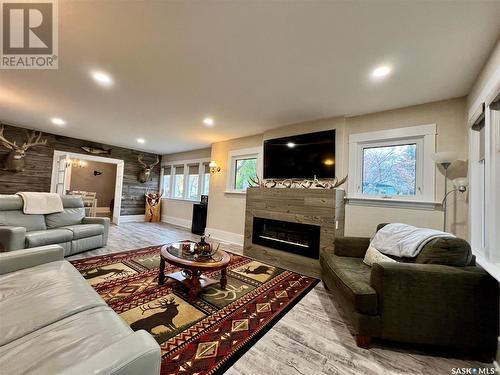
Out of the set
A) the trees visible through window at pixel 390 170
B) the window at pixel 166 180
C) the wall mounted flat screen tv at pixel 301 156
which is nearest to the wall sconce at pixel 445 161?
the trees visible through window at pixel 390 170

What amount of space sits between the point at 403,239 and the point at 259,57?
2324 millimetres

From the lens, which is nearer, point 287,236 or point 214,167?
point 287,236

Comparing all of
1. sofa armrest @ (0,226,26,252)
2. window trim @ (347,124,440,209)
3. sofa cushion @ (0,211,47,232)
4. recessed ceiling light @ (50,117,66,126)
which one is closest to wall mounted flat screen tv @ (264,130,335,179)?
window trim @ (347,124,440,209)

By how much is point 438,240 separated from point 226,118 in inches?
128

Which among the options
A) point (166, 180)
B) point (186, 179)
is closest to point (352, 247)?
point (186, 179)

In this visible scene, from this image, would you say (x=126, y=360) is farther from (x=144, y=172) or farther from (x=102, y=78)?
(x=144, y=172)

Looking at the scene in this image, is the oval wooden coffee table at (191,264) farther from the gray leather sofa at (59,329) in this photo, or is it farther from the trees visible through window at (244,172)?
the trees visible through window at (244,172)

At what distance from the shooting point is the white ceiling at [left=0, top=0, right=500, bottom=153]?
59.7 inches

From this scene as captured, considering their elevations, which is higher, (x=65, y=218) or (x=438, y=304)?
(x=65, y=218)

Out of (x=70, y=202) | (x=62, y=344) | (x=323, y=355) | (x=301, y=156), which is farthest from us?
(x=70, y=202)

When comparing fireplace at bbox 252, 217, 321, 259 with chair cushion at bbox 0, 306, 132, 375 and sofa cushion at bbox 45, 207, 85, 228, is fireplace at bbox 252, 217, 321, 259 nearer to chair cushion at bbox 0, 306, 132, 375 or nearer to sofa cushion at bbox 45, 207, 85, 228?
chair cushion at bbox 0, 306, 132, 375

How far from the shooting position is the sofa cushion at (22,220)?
116 inches

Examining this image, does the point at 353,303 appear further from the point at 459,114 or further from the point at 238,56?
the point at 459,114

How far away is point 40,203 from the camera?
329 cm
